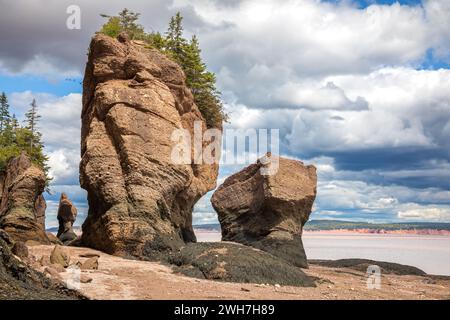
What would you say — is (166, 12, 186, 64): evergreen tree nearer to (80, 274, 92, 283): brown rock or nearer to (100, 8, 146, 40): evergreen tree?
(100, 8, 146, 40): evergreen tree

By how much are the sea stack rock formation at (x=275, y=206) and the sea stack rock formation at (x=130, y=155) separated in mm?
5859

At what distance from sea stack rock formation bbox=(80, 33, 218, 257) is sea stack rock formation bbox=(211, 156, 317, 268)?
5859 millimetres

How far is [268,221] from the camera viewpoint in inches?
1227

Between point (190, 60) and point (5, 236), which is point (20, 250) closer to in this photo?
point (5, 236)

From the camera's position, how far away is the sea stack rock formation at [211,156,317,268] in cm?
3009

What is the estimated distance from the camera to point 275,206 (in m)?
30.5

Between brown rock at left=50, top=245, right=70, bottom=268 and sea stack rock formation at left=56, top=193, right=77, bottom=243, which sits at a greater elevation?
sea stack rock formation at left=56, top=193, right=77, bottom=243

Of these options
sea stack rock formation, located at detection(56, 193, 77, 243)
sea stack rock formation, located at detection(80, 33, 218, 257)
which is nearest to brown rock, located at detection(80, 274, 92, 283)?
sea stack rock formation, located at detection(80, 33, 218, 257)

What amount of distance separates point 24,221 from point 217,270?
14.2 m

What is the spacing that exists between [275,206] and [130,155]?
10635 mm

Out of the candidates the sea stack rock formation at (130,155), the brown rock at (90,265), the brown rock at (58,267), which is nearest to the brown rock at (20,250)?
the brown rock at (58,267)
